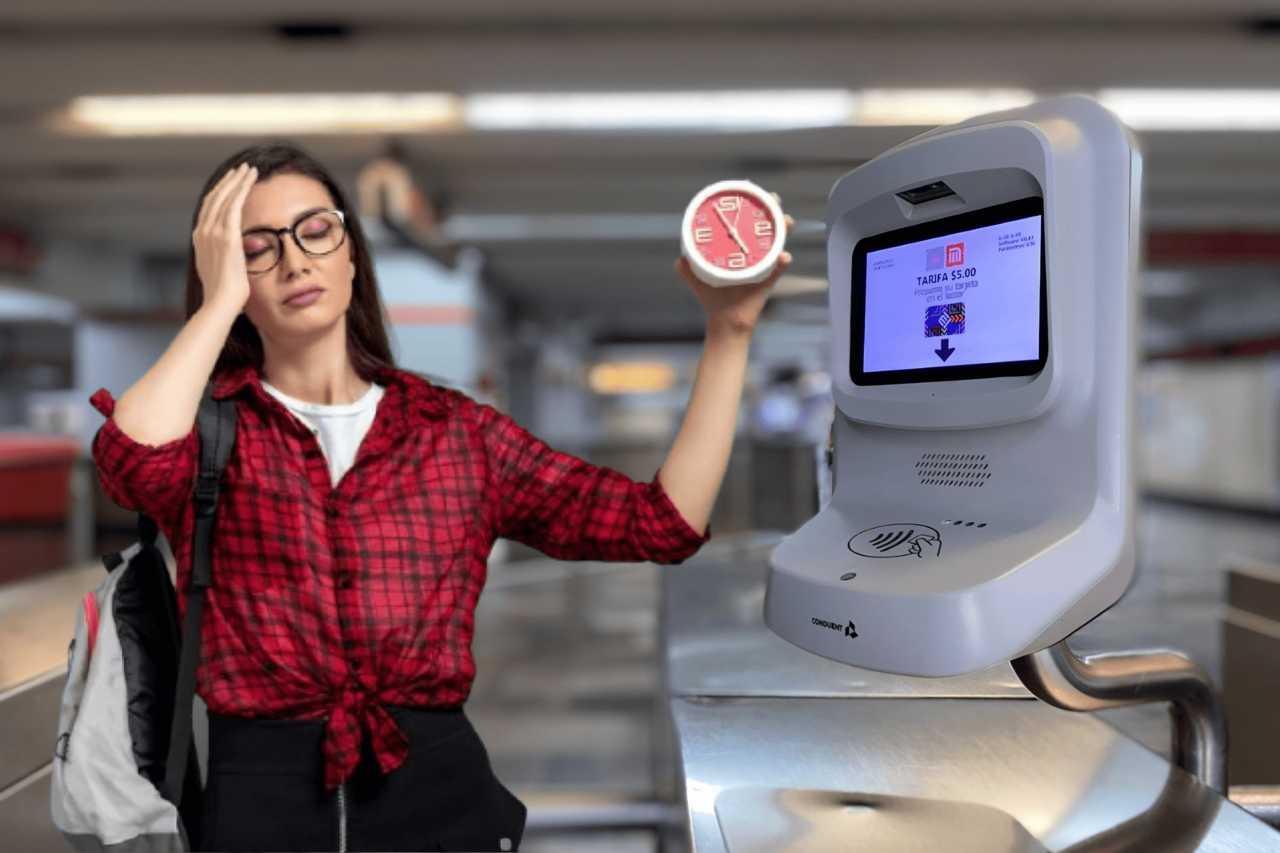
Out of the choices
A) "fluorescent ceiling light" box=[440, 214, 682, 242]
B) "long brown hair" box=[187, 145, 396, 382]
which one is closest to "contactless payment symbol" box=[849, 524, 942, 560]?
"long brown hair" box=[187, 145, 396, 382]

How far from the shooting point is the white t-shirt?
1.25 m

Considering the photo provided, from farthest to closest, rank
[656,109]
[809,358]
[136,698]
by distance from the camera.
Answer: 1. [656,109]
2. [809,358]
3. [136,698]

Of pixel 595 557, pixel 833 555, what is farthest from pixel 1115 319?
pixel 595 557

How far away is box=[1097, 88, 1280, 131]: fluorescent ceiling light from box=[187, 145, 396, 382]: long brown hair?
207 inches

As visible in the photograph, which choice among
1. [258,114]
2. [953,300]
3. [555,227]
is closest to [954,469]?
[953,300]

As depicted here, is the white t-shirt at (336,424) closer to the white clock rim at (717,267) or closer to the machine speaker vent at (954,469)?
the white clock rim at (717,267)

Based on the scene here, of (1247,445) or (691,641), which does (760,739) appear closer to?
(691,641)

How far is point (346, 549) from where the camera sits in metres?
1.17

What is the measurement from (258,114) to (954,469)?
574 centimetres

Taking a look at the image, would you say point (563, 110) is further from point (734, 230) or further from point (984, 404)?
point (984, 404)

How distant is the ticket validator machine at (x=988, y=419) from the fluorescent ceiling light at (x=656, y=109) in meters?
4.52

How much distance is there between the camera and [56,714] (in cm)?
171

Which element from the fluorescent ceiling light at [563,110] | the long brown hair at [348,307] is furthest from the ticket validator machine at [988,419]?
the fluorescent ceiling light at [563,110]

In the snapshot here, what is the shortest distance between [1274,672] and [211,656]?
2375mm
